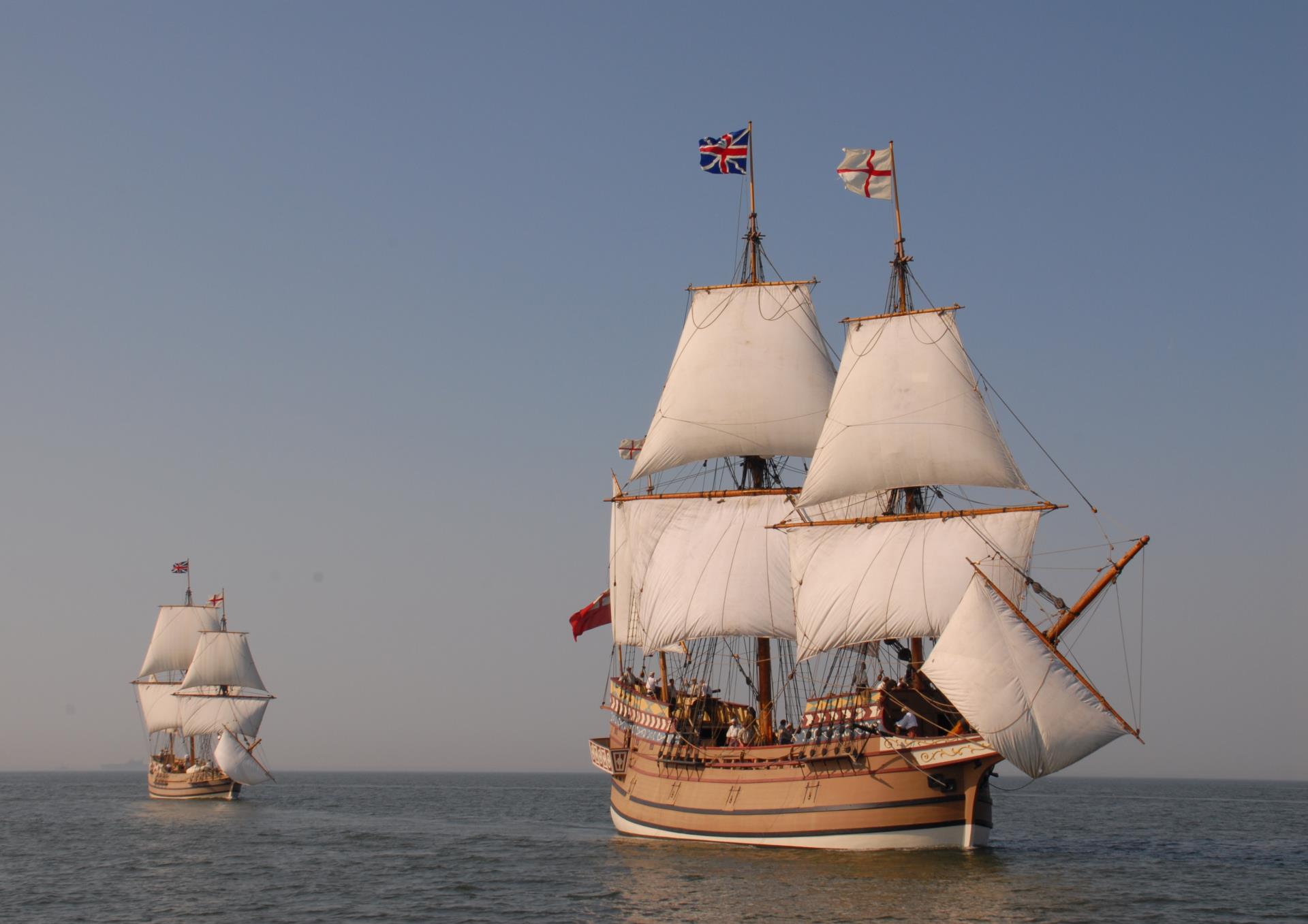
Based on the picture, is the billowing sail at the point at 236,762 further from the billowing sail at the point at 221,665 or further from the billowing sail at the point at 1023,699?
the billowing sail at the point at 1023,699

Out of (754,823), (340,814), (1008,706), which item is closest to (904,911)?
(1008,706)

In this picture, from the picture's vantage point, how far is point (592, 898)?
4103 cm

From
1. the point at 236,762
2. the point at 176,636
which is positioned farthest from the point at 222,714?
the point at 176,636

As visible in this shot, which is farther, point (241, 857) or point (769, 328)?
point (769, 328)

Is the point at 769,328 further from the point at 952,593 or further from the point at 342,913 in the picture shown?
the point at 342,913

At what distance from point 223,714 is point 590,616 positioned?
58587 millimetres

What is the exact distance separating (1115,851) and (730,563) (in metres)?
21.3

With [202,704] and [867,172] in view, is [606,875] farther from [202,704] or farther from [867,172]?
[202,704]

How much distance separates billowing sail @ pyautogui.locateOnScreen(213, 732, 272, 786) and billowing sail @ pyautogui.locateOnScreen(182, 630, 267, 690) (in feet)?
26.9

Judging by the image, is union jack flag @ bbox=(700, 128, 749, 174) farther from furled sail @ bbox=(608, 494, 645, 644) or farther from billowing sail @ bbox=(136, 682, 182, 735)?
billowing sail @ bbox=(136, 682, 182, 735)

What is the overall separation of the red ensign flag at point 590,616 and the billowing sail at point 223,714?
57.1 metres

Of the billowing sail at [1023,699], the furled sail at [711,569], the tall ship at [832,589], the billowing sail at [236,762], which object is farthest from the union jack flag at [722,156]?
the billowing sail at [236,762]

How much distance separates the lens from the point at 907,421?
53.3 metres

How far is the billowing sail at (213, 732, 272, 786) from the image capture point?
106 metres
